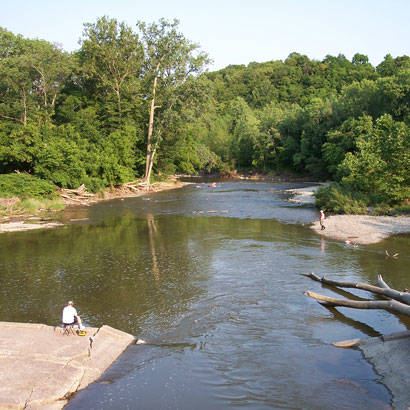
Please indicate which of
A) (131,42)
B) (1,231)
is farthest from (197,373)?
(131,42)

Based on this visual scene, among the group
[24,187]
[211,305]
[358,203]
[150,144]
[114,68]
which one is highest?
[114,68]

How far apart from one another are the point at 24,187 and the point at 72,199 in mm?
5755

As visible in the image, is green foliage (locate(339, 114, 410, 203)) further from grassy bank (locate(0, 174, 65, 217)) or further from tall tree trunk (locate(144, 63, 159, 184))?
tall tree trunk (locate(144, 63, 159, 184))

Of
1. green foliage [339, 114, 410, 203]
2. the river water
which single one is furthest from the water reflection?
green foliage [339, 114, 410, 203]

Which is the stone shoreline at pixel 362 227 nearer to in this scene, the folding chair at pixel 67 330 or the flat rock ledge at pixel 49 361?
the flat rock ledge at pixel 49 361

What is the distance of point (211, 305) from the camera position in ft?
56.1

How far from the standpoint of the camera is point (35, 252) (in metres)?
Result: 26.2

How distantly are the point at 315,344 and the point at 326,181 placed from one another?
64.5 meters

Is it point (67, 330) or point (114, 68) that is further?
point (114, 68)

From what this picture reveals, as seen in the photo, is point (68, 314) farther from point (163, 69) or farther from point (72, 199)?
point (163, 69)

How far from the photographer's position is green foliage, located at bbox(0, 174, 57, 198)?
132 feet

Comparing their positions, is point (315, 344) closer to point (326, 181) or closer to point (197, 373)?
point (197, 373)

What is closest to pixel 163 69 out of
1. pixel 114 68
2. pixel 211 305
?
pixel 114 68

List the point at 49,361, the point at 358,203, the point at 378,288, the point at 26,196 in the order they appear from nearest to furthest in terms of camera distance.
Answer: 1. the point at 49,361
2. the point at 378,288
3. the point at 358,203
4. the point at 26,196
